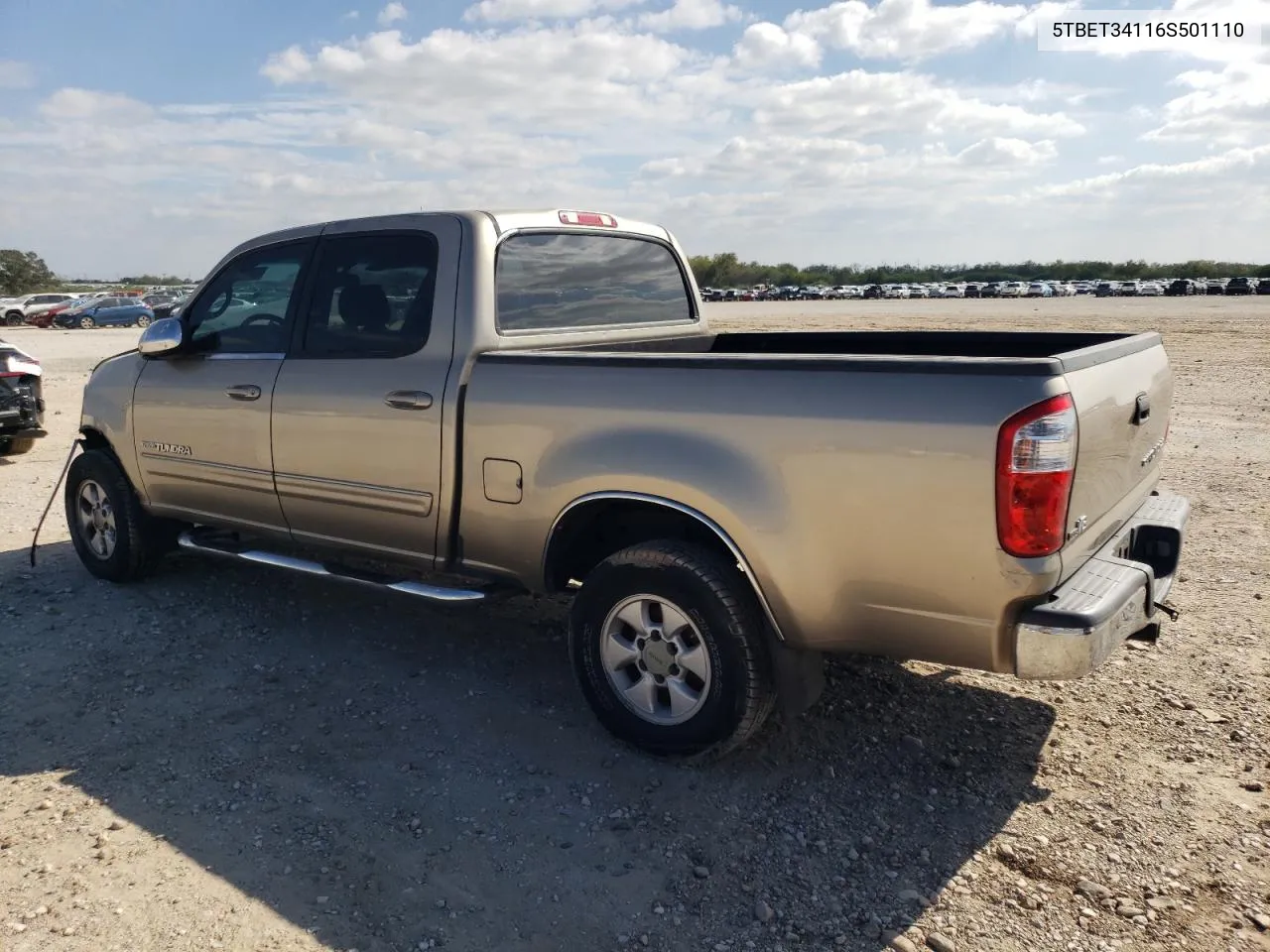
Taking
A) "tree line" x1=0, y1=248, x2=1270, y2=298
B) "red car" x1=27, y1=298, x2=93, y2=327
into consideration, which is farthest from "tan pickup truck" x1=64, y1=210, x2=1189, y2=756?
"tree line" x1=0, y1=248, x2=1270, y2=298

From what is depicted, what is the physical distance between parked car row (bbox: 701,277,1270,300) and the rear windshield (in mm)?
56292

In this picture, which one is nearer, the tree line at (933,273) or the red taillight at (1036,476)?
the red taillight at (1036,476)

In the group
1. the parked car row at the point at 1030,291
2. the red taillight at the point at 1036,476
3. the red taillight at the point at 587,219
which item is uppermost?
the parked car row at the point at 1030,291

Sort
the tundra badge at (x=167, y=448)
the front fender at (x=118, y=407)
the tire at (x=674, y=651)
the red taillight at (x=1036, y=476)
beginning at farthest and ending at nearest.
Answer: the front fender at (x=118, y=407) < the tundra badge at (x=167, y=448) < the tire at (x=674, y=651) < the red taillight at (x=1036, y=476)

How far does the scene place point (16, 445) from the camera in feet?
34.4

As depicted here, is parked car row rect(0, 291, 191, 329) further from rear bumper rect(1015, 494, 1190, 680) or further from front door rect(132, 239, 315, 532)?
rear bumper rect(1015, 494, 1190, 680)

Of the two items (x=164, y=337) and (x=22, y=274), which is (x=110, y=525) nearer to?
(x=164, y=337)

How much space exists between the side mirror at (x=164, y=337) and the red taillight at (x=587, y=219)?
2096 millimetres

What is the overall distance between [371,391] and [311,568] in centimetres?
97

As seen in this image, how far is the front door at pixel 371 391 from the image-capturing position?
423cm

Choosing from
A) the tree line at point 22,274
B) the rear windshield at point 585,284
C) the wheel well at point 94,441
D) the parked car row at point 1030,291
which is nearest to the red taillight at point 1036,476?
the rear windshield at point 585,284

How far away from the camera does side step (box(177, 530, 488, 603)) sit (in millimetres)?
4160

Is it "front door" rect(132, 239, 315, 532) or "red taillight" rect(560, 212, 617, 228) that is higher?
"red taillight" rect(560, 212, 617, 228)

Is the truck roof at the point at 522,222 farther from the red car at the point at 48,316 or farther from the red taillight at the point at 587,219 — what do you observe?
Result: the red car at the point at 48,316
